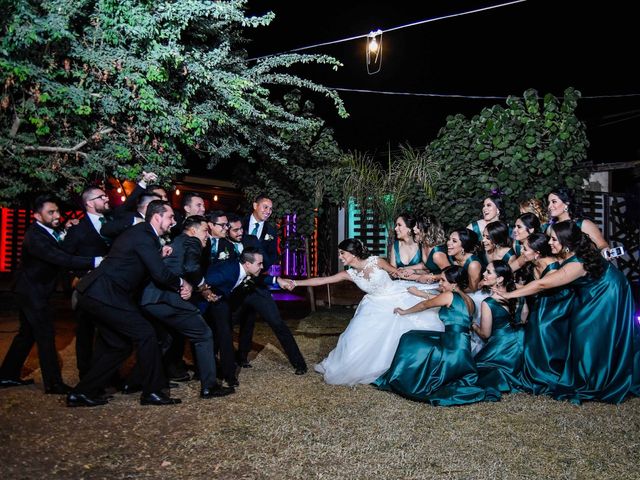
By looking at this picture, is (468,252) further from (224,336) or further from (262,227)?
(224,336)

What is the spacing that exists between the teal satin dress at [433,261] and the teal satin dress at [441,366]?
126cm

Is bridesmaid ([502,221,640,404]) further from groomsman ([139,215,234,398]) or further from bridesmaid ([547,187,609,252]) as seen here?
groomsman ([139,215,234,398])

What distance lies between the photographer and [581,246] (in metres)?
5.62

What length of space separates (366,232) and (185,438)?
30.3 ft

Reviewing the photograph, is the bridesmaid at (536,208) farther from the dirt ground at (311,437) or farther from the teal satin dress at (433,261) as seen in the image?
the dirt ground at (311,437)

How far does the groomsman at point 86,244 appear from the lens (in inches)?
235

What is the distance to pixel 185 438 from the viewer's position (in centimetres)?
440

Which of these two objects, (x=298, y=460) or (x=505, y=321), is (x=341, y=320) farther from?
(x=298, y=460)

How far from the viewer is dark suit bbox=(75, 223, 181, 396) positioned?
5102mm

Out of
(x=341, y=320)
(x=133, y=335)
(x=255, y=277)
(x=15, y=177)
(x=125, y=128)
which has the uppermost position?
(x=125, y=128)

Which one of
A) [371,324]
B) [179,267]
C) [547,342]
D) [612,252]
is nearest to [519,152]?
[612,252]

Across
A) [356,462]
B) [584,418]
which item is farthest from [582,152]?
[356,462]

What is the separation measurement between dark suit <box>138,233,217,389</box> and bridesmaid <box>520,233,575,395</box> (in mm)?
3175

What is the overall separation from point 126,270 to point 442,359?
3.08 m
